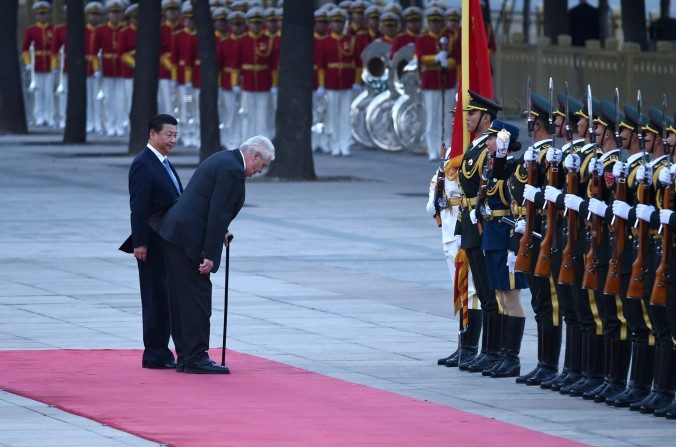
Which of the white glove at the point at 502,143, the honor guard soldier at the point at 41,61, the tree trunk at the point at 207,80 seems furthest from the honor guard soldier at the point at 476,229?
the honor guard soldier at the point at 41,61

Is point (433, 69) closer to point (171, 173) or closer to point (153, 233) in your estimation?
point (171, 173)

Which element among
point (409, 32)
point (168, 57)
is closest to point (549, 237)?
point (409, 32)

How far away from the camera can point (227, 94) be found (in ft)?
113

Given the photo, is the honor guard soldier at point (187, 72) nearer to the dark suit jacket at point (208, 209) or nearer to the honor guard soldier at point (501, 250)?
the dark suit jacket at point (208, 209)

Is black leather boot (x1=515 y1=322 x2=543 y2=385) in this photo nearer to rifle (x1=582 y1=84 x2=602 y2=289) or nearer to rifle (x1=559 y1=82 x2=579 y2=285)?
rifle (x1=559 y1=82 x2=579 y2=285)

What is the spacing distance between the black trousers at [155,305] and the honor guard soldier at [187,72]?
70.3ft

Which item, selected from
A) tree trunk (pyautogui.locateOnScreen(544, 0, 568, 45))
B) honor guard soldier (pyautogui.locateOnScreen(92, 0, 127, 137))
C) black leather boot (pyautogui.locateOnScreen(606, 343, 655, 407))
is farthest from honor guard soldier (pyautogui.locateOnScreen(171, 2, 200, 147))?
black leather boot (pyautogui.locateOnScreen(606, 343, 655, 407))

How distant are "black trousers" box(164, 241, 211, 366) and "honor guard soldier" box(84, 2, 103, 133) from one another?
26748 millimetres

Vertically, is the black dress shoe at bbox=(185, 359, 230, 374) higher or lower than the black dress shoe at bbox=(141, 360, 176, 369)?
higher

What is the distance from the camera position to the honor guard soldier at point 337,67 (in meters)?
33.3

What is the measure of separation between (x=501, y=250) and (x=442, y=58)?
18.6 meters

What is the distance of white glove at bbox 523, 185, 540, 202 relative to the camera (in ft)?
40.3

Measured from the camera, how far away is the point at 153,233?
43.3 ft

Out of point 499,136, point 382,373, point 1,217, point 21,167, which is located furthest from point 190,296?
point 21,167
